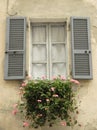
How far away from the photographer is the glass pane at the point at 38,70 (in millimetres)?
7285

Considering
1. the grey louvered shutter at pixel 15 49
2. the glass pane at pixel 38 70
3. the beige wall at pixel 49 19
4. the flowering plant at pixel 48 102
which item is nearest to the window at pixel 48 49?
the glass pane at pixel 38 70

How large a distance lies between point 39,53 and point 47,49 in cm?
19

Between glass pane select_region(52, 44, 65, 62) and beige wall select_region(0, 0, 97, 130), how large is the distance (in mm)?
259

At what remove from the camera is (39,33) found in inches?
297

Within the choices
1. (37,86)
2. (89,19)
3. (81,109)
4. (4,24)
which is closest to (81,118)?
(81,109)

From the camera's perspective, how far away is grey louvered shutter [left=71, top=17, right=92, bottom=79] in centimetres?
700

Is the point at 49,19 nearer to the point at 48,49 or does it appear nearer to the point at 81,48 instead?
the point at 48,49

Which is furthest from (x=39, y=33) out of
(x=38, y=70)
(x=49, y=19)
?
(x=38, y=70)

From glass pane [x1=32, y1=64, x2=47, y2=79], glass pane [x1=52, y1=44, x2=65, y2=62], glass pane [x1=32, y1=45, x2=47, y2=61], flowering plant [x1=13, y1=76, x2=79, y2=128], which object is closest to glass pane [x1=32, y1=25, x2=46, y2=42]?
glass pane [x1=32, y1=45, x2=47, y2=61]

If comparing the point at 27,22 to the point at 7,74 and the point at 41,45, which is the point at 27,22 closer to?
the point at 41,45

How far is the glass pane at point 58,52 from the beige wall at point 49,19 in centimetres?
26

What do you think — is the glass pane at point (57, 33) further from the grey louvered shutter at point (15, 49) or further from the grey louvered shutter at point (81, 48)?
the grey louvered shutter at point (15, 49)

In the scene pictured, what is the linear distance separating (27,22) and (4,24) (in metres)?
0.50

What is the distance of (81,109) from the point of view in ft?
22.5
